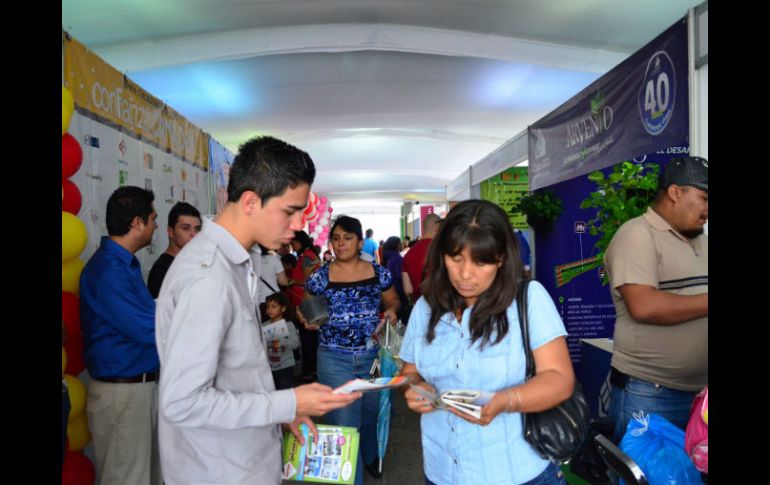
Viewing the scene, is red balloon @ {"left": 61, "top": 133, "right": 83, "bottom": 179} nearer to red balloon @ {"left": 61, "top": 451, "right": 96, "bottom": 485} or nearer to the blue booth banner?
red balloon @ {"left": 61, "top": 451, "right": 96, "bottom": 485}

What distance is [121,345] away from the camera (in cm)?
239

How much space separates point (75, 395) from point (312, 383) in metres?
1.64

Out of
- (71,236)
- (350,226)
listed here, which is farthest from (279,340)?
(71,236)

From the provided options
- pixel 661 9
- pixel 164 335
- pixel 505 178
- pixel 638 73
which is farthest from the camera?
pixel 505 178

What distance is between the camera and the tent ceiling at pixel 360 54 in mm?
4977

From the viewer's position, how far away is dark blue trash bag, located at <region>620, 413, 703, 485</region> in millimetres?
1349

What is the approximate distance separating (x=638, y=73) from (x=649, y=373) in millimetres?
2077

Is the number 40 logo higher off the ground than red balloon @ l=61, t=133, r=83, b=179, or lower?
higher

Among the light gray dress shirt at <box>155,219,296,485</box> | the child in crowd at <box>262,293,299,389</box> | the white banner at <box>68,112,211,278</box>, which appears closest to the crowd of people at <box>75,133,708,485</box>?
the light gray dress shirt at <box>155,219,296,485</box>

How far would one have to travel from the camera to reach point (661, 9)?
4.87 m

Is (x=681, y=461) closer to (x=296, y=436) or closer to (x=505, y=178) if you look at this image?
(x=296, y=436)

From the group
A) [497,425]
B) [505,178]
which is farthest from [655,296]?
[505,178]
